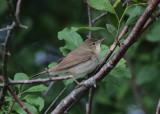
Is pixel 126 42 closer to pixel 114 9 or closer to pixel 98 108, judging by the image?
pixel 114 9

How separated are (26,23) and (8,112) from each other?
3.78 meters

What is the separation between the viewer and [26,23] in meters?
6.60

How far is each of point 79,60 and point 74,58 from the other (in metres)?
0.07

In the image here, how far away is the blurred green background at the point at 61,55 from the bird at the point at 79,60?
1128 millimetres

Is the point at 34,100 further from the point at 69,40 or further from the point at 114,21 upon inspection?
the point at 69,40

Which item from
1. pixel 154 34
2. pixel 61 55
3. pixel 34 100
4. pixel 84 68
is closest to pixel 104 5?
pixel 34 100

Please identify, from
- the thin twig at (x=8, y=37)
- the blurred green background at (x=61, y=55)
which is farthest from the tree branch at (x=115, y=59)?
the blurred green background at (x=61, y=55)

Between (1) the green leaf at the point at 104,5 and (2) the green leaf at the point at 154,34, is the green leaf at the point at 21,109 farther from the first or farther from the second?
(2) the green leaf at the point at 154,34

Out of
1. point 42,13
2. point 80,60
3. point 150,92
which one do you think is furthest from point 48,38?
point 80,60

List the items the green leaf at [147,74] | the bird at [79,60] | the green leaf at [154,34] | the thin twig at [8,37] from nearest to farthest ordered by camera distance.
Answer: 1. the thin twig at [8,37]
2. the bird at [79,60]
3. the green leaf at [154,34]
4. the green leaf at [147,74]

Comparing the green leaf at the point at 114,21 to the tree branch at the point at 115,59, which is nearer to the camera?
the tree branch at the point at 115,59

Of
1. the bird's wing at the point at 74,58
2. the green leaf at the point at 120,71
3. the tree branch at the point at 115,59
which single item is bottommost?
the bird's wing at the point at 74,58

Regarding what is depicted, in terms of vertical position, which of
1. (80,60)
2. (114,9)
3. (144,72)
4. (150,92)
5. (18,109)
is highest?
(114,9)

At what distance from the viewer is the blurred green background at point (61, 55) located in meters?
6.19
